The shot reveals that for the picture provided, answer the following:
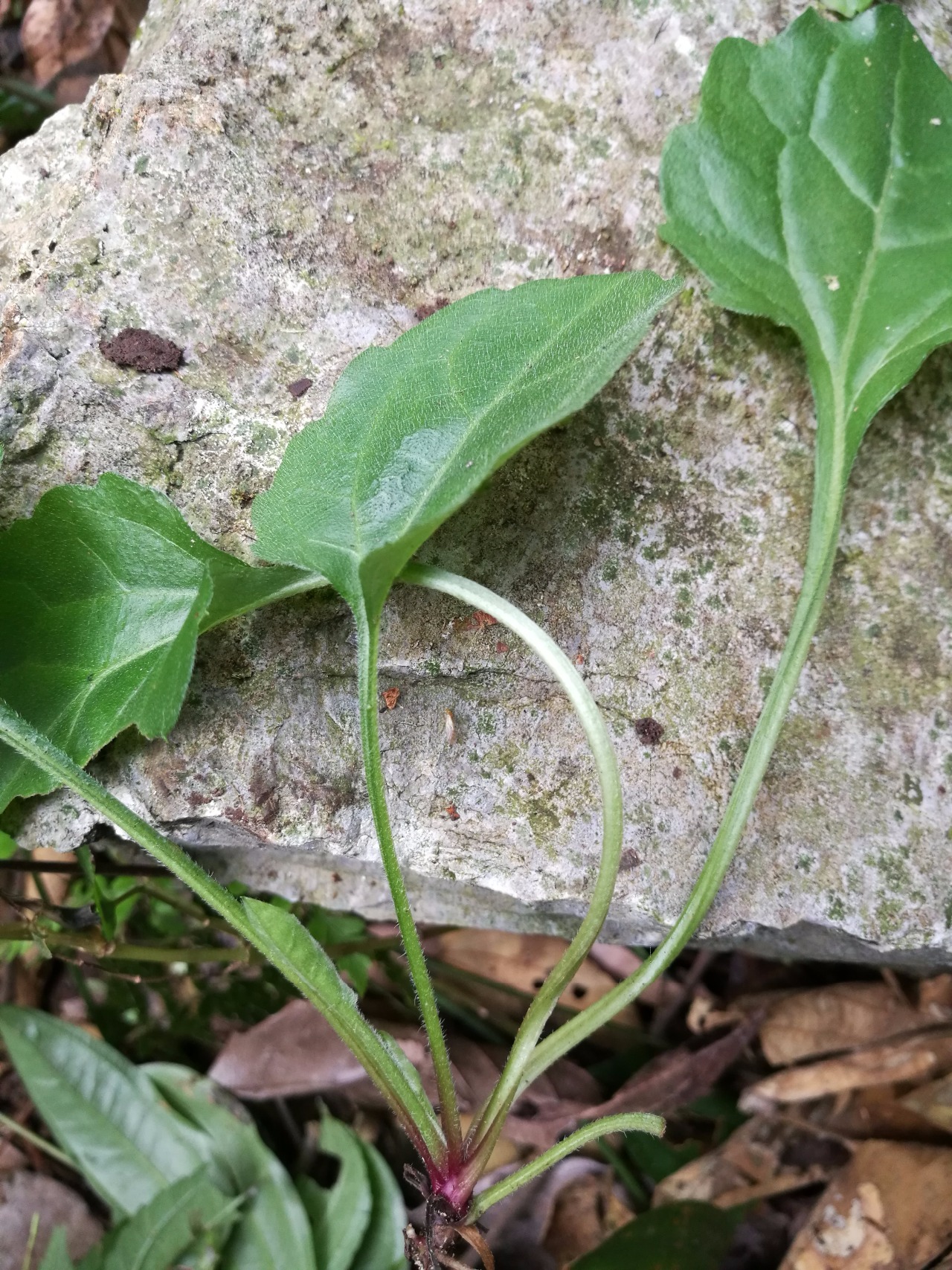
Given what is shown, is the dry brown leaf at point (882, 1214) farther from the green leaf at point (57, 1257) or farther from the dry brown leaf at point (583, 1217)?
the green leaf at point (57, 1257)

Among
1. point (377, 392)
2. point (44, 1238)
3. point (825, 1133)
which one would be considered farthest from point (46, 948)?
point (825, 1133)

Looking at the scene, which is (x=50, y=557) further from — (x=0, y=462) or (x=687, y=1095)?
(x=687, y=1095)

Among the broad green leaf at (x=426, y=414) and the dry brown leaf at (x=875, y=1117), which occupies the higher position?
the broad green leaf at (x=426, y=414)

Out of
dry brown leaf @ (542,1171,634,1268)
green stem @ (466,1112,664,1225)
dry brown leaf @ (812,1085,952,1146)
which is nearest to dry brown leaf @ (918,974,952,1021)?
dry brown leaf @ (812,1085,952,1146)

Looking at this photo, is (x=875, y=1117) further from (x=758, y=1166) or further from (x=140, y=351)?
(x=140, y=351)

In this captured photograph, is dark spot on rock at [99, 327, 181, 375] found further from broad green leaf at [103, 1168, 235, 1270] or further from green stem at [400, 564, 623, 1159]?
broad green leaf at [103, 1168, 235, 1270]

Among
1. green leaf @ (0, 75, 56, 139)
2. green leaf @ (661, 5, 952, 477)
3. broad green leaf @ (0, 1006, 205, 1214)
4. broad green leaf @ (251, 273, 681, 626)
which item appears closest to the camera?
broad green leaf @ (251, 273, 681, 626)

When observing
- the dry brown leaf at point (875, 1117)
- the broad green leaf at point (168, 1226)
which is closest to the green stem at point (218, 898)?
the broad green leaf at point (168, 1226)
